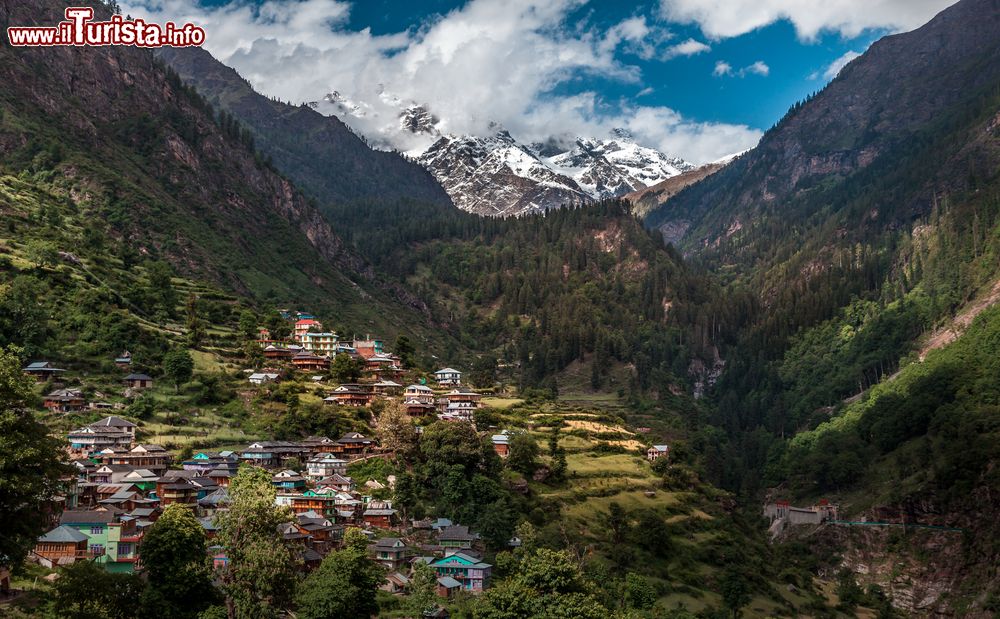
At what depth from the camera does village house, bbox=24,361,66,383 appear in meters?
100

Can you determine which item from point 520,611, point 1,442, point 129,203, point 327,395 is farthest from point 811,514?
point 129,203

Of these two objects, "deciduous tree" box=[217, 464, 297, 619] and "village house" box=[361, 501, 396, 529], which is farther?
"village house" box=[361, 501, 396, 529]

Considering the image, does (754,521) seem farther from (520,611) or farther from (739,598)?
(520,611)

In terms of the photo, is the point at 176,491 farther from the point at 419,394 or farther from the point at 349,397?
the point at 419,394

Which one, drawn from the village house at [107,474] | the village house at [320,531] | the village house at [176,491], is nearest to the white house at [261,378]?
the village house at [107,474]

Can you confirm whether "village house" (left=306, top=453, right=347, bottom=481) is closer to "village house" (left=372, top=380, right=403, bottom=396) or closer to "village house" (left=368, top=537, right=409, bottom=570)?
"village house" (left=368, top=537, right=409, bottom=570)

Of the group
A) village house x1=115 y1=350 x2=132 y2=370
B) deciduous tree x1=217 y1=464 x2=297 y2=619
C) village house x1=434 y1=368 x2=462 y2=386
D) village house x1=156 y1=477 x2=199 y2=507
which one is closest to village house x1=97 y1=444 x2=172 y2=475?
village house x1=156 y1=477 x2=199 y2=507

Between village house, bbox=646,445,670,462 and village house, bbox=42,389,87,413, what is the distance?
238 feet

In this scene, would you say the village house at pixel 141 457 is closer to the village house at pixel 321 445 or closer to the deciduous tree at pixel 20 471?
the village house at pixel 321 445

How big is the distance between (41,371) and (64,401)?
7768mm

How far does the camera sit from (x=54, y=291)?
4626 inches

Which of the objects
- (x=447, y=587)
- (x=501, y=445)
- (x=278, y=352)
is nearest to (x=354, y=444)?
(x=501, y=445)

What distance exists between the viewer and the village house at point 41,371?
3939 inches

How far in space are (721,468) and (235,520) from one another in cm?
11491
